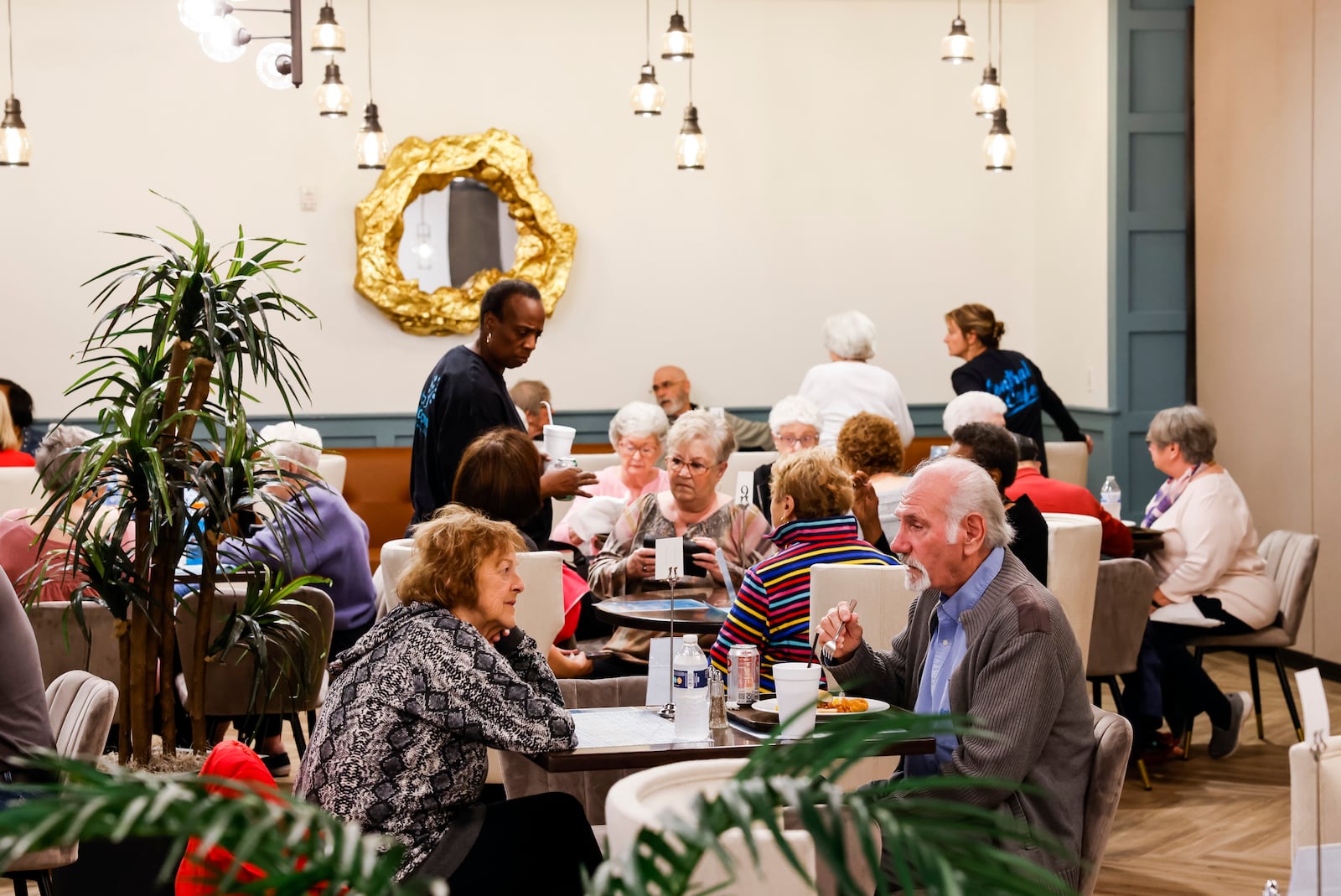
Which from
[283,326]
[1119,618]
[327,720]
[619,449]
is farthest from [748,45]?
[327,720]

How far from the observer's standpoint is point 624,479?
579 centimetres

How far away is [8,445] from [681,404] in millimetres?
3639

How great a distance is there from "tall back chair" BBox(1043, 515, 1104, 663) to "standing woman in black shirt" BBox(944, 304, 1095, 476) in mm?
2510

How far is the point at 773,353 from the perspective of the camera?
30.0ft

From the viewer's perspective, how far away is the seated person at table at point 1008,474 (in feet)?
14.0

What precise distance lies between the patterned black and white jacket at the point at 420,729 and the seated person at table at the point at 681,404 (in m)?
5.86

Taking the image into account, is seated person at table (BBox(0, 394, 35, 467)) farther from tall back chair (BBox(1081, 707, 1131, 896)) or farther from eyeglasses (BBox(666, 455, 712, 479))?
tall back chair (BBox(1081, 707, 1131, 896))

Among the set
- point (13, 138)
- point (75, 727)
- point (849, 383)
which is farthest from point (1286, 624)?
point (13, 138)

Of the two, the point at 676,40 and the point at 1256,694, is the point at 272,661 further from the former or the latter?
the point at 676,40

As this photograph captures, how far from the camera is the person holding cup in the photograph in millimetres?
4480

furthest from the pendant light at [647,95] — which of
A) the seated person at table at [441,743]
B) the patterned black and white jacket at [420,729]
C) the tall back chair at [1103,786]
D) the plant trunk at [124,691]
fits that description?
the tall back chair at [1103,786]

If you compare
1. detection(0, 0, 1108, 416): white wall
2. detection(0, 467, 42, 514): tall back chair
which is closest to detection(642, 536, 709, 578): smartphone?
detection(0, 467, 42, 514): tall back chair

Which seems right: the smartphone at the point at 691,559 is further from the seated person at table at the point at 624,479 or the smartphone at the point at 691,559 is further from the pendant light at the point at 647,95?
the pendant light at the point at 647,95

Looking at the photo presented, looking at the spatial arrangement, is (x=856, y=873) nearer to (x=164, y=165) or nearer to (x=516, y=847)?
(x=516, y=847)
